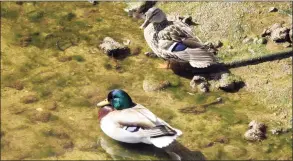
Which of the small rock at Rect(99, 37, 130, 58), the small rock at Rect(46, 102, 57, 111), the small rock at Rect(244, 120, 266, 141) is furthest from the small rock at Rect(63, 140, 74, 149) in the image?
the small rock at Rect(244, 120, 266, 141)

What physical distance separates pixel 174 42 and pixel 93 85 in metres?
1.44

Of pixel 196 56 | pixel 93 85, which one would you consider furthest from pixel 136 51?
pixel 93 85

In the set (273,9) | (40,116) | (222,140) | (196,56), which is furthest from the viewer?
(273,9)

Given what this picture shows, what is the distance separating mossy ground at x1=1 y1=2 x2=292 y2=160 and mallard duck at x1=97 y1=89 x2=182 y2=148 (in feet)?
0.93

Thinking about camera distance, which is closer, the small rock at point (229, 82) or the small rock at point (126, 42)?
the small rock at point (229, 82)

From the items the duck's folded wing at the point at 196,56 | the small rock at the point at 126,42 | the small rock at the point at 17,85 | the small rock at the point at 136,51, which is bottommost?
the small rock at the point at 17,85

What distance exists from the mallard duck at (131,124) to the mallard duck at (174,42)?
143 centimetres

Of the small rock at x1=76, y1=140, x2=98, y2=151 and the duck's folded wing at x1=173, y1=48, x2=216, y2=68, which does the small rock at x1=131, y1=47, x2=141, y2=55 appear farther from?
the small rock at x1=76, y1=140, x2=98, y2=151

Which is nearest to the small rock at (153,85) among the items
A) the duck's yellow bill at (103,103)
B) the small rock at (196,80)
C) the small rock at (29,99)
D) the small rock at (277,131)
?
the small rock at (196,80)

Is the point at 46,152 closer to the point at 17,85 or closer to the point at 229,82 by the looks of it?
the point at 17,85

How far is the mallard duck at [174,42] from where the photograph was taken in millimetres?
10070

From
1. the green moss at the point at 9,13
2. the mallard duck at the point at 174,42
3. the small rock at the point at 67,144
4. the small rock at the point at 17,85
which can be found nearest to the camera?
the small rock at the point at 67,144

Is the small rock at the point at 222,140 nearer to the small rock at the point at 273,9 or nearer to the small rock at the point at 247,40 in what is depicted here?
the small rock at the point at 247,40

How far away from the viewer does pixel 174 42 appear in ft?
33.4
